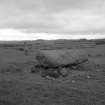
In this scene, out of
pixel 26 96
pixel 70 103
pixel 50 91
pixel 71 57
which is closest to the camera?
pixel 70 103

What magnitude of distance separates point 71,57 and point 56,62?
1294mm

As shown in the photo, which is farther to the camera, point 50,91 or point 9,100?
point 50,91

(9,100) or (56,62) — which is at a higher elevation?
(56,62)

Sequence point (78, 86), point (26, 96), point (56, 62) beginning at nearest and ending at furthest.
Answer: point (26, 96)
point (78, 86)
point (56, 62)

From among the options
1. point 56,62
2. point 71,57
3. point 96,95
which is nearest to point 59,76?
point 56,62

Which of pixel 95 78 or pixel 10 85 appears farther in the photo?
pixel 95 78

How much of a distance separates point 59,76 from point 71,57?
2.37 metres

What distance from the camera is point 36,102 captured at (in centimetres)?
522

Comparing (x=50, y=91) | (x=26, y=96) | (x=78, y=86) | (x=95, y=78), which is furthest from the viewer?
(x=95, y=78)

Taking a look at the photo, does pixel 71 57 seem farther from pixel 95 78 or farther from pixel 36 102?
pixel 36 102

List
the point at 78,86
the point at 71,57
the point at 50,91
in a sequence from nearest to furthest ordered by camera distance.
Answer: the point at 50,91 → the point at 78,86 → the point at 71,57

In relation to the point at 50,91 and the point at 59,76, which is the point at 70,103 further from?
the point at 59,76

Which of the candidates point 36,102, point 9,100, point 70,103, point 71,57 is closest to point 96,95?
point 70,103

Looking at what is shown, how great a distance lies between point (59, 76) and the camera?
872 cm
